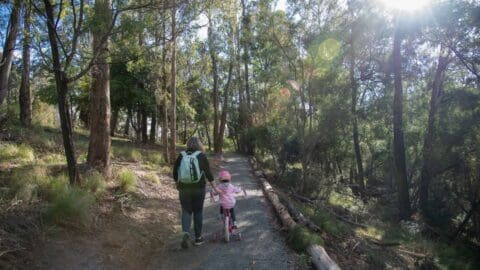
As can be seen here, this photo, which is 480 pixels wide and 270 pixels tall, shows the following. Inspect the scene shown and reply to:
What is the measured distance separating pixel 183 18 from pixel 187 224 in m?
5.41

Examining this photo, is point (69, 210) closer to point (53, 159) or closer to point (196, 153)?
point (196, 153)

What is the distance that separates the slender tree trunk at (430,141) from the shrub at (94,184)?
1395 centimetres

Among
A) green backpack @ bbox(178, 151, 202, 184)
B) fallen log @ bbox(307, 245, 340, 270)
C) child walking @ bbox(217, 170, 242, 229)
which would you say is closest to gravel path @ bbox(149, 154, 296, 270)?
fallen log @ bbox(307, 245, 340, 270)

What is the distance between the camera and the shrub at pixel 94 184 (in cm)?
650

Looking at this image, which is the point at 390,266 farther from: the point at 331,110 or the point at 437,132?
the point at 437,132

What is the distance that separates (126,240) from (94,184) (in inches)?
67.3

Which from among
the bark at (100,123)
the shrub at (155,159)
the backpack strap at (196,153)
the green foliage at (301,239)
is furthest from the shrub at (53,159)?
the green foliage at (301,239)

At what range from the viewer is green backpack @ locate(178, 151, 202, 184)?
5094 mm

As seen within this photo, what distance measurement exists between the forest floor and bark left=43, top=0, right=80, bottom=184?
86 centimetres

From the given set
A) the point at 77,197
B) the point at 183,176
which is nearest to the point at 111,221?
the point at 77,197

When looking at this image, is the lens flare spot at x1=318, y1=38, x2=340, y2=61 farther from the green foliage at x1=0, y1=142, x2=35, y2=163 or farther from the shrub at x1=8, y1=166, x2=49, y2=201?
the green foliage at x1=0, y1=142, x2=35, y2=163

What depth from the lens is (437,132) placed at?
603 inches

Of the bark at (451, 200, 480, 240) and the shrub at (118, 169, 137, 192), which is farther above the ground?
the shrub at (118, 169, 137, 192)

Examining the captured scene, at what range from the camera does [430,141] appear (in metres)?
15.2
